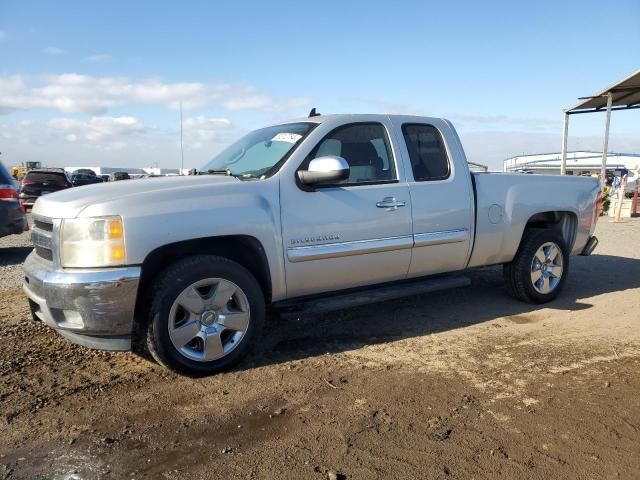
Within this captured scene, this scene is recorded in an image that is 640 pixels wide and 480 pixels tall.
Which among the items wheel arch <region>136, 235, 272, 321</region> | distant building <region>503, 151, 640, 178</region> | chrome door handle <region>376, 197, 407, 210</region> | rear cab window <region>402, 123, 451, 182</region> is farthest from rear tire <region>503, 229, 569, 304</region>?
distant building <region>503, 151, 640, 178</region>

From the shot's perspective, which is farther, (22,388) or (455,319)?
(455,319)

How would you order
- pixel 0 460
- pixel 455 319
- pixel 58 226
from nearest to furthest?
pixel 0 460 → pixel 58 226 → pixel 455 319

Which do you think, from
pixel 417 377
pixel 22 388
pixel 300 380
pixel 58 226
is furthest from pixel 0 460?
pixel 417 377

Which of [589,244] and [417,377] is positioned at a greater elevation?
[589,244]

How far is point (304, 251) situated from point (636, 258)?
22.7 ft

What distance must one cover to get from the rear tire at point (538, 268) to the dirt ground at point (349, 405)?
0.50 m

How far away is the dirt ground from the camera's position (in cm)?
261

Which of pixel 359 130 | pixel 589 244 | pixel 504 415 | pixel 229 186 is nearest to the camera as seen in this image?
pixel 504 415

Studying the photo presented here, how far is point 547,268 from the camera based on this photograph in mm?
5652

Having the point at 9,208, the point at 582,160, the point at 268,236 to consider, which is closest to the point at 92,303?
the point at 268,236

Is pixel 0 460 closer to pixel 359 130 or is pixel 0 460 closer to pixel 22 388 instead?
pixel 22 388

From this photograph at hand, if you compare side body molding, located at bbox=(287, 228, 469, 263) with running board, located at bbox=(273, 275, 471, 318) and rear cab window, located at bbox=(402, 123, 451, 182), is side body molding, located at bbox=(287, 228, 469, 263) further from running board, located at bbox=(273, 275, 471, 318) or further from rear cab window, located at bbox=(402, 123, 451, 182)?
rear cab window, located at bbox=(402, 123, 451, 182)

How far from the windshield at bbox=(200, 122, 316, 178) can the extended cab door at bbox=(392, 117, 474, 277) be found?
97 cm

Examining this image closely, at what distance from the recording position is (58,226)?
3451 millimetres
